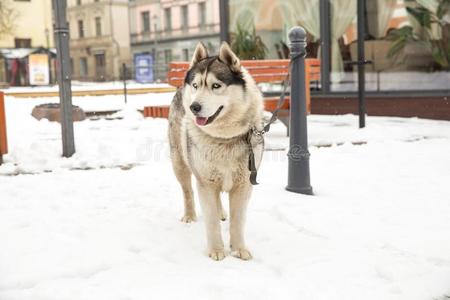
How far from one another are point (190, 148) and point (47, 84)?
31679mm

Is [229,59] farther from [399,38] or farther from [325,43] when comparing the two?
A: [325,43]

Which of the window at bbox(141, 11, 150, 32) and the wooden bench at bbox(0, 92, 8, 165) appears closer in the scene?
the wooden bench at bbox(0, 92, 8, 165)

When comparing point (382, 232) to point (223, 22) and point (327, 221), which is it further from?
point (223, 22)

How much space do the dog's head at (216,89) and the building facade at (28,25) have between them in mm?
37337

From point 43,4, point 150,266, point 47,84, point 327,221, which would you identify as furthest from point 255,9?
point 43,4

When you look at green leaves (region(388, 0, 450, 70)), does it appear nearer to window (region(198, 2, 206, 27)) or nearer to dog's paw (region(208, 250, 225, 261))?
dog's paw (region(208, 250, 225, 261))

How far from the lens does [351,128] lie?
8.83 metres

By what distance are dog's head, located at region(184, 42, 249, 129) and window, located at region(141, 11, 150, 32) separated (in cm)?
5083

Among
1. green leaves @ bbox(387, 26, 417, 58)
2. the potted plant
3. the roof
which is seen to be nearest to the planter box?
the potted plant

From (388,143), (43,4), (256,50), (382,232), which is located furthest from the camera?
(43,4)

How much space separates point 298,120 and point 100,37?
51.3 m

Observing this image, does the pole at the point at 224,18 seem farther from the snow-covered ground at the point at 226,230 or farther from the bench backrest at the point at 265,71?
the snow-covered ground at the point at 226,230

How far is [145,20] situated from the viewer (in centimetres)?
5272

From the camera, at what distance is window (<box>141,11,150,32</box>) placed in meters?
52.3
